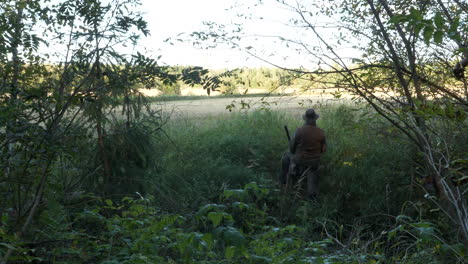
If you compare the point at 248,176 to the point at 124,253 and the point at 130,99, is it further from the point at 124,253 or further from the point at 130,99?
the point at 124,253

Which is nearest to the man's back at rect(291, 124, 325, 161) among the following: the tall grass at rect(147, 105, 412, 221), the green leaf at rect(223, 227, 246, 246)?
the tall grass at rect(147, 105, 412, 221)

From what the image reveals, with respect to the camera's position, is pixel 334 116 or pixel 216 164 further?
pixel 334 116

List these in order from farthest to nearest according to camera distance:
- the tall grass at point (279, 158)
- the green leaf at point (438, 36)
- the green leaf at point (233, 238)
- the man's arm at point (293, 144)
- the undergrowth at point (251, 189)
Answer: the tall grass at point (279, 158) → the man's arm at point (293, 144) → the undergrowth at point (251, 189) → the green leaf at point (438, 36) → the green leaf at point (233, 238)

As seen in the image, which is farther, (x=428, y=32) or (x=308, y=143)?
(x=308, y=143)

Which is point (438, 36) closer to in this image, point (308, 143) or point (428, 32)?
point (428, 32)

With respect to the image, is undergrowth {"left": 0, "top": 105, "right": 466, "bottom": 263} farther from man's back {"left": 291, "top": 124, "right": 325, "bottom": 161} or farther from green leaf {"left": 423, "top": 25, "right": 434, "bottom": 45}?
green leaf {"left": 423, "top": 25, "right": 434, "bottom": 45}

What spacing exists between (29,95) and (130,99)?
311 cm

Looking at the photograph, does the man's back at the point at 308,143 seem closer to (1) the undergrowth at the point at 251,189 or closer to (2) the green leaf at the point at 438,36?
(1) the undergrowth at the point at 251,189

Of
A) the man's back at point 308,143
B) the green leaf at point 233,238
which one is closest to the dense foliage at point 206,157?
the green leaf at point 233,238

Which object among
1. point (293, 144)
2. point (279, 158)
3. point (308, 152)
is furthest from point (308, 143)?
point (279, 158)

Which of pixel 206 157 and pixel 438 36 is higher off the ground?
pixel 438 36

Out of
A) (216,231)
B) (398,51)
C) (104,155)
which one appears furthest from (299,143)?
(216,231)

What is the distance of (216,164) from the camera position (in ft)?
40.5

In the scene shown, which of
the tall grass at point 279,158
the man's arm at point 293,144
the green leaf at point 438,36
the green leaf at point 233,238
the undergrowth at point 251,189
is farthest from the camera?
the tall grass at point 279,158
